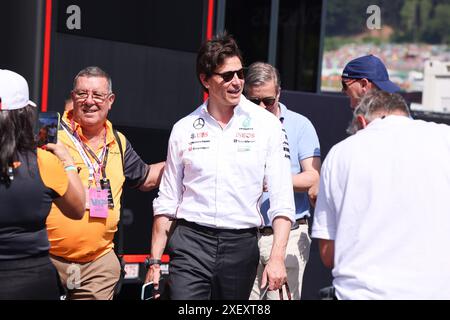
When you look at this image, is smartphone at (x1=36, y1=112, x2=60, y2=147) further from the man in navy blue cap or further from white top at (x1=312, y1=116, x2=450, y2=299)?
the man in navy blue cap

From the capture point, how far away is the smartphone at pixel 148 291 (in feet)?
15.6

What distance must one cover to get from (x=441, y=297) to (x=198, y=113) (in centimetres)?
176

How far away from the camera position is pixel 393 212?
12.3ft

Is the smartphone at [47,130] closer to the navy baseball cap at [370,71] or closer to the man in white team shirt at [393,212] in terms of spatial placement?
the man in white team shirt at [393,212]

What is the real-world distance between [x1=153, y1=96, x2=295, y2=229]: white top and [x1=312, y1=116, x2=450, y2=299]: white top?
1.05m

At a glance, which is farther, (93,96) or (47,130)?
(93,96)

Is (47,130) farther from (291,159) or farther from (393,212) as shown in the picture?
(291,159)

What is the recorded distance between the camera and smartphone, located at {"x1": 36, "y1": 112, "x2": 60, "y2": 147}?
14.1 feet

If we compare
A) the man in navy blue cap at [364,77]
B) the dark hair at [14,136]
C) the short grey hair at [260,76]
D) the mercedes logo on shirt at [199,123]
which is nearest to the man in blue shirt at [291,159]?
the short grey hair at [260,76]

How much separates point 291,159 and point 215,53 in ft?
3.50

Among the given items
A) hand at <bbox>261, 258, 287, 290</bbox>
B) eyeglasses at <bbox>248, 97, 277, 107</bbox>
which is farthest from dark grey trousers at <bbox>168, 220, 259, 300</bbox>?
eyeglasses at <bbox>248, 97, 277, 107</bbox>

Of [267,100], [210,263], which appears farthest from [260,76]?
[210,263]
